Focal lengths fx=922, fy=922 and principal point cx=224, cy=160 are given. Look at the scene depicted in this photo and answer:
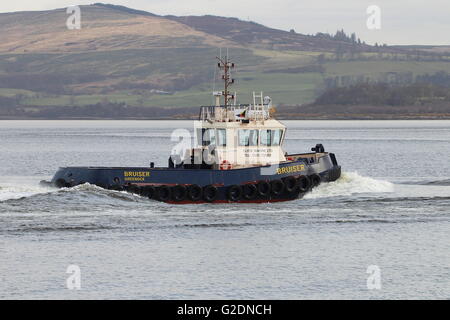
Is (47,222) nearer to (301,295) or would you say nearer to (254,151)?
(254,151)

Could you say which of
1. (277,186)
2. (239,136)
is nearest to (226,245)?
(277,186)

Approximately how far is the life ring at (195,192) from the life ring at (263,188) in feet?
8.04

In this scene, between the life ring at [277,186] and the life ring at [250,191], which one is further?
the life ring at [277,186]

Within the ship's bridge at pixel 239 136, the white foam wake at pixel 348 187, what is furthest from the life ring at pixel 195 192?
the white foam wake at pixel 348 187

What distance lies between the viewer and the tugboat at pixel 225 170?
126ft

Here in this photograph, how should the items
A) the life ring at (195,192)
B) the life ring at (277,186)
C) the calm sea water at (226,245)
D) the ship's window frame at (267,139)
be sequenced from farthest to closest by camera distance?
the ship's window frame at (267,139), the life ring at (277,186), the life ring at (195,192), the calm sea water at (226,245)

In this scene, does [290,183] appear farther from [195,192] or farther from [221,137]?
[195,192]

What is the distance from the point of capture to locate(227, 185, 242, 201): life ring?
38406mm

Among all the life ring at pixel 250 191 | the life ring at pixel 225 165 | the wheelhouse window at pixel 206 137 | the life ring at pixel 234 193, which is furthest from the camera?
the wheelhouse window at pixel 206 137

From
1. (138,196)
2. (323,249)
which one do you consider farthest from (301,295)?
(138,196)

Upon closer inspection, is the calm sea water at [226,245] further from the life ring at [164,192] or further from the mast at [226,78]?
the mast at [226,78]

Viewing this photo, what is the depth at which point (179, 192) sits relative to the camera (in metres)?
38.5
